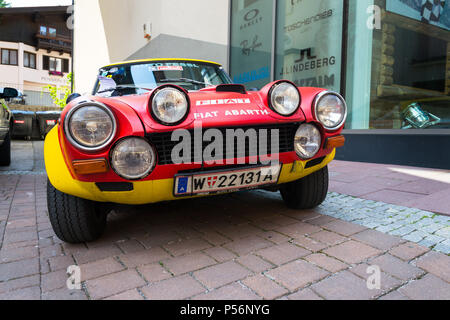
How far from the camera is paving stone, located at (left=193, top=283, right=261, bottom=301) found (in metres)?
1.39

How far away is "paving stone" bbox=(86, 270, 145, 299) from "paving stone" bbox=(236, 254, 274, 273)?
512mm

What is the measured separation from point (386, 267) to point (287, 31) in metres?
5.76

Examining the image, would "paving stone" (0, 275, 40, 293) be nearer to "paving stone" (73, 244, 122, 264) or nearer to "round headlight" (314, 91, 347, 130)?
"paving stone" (73, 244, 122, 264)

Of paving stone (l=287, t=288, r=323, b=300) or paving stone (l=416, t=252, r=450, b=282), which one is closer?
paving stone (l=287, t=288, r=323, b=300)

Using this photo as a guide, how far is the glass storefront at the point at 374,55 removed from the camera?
4.58 metres

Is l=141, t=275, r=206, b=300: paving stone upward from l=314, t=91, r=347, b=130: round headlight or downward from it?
downward

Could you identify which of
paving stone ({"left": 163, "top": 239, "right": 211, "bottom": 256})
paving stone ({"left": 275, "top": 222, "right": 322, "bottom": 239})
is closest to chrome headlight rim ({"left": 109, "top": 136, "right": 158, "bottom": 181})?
paving stone ({"left": 163, "top": 239, "right": 211, "bottom": 256})

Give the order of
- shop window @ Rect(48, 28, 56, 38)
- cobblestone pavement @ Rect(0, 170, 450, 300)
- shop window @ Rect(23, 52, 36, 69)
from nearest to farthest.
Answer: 1. cobblestone pavement @ Rect(0, 170, 450, 300)
2. shop window @ Rect(23, 52, 36, 69)
3. shop window @ Rect(48, 28, 56, 38)

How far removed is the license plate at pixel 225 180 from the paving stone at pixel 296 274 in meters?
0.50

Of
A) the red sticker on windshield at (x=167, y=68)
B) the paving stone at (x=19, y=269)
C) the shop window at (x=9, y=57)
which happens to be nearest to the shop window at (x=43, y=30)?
the shop window at (x=9, y=57)

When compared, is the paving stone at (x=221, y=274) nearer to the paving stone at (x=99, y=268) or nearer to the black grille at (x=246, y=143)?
the paving stone at (x=99, y=268)
